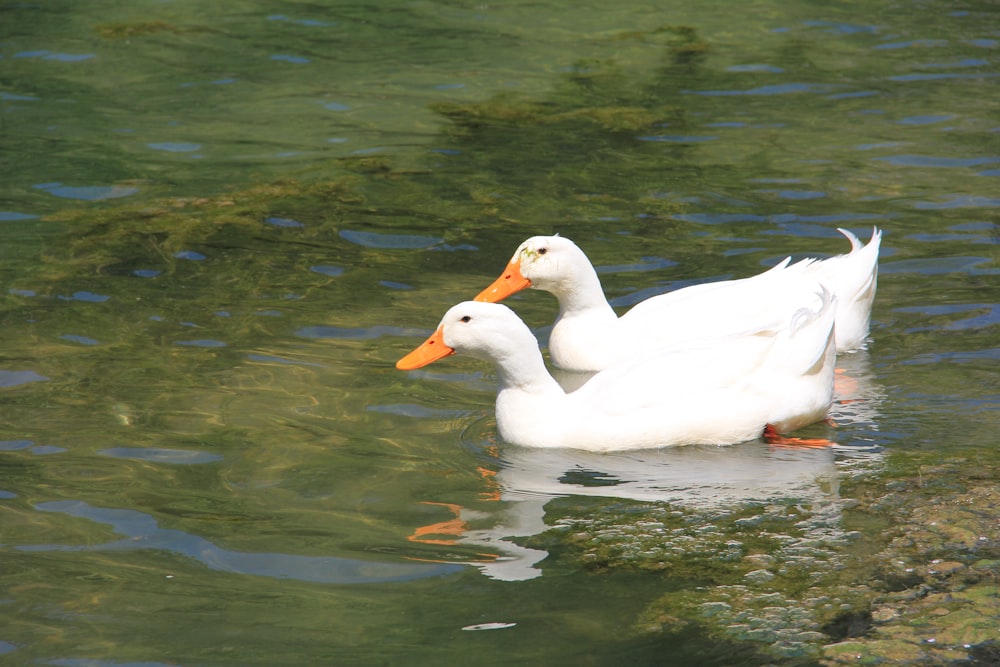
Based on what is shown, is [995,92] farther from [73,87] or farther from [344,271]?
[73,87]

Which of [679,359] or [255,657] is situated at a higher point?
[679,359]

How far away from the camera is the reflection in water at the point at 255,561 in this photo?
5.30 m

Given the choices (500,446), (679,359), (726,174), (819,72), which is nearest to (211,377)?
(500,446)

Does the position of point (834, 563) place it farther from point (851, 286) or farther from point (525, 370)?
point (851, 286)

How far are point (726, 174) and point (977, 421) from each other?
4.56 m

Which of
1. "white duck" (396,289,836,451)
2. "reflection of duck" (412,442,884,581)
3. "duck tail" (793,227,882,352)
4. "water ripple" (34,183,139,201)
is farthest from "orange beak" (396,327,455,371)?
"water ripple" (34,183,139,201)

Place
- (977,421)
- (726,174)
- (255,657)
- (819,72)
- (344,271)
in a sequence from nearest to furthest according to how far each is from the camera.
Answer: (255,657), (977,421), (344,271), (726,174), (819,72)

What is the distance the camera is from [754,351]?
6.86 m

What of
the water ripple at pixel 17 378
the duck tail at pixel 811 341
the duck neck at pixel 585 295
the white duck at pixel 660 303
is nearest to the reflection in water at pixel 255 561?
the water ripple at pixel 17 378

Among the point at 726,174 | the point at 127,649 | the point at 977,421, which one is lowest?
the point at 127,649

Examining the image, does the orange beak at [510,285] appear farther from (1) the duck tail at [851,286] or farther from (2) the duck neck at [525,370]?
(1) the duck tail at [851,286]

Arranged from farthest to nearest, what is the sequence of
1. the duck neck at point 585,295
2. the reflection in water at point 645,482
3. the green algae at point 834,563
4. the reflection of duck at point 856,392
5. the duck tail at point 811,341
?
the duck neck at point 585,295 → the reflection of duck at point 856,392 → the duck tail at point 811,341 → the reflection in water at point 645,482 → the green algae at point 834,563

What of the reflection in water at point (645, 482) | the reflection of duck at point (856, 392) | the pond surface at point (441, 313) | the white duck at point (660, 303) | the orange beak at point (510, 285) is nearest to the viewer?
the pond surface at point (441, 313)

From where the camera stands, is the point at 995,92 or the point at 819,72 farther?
the point at 819,72
